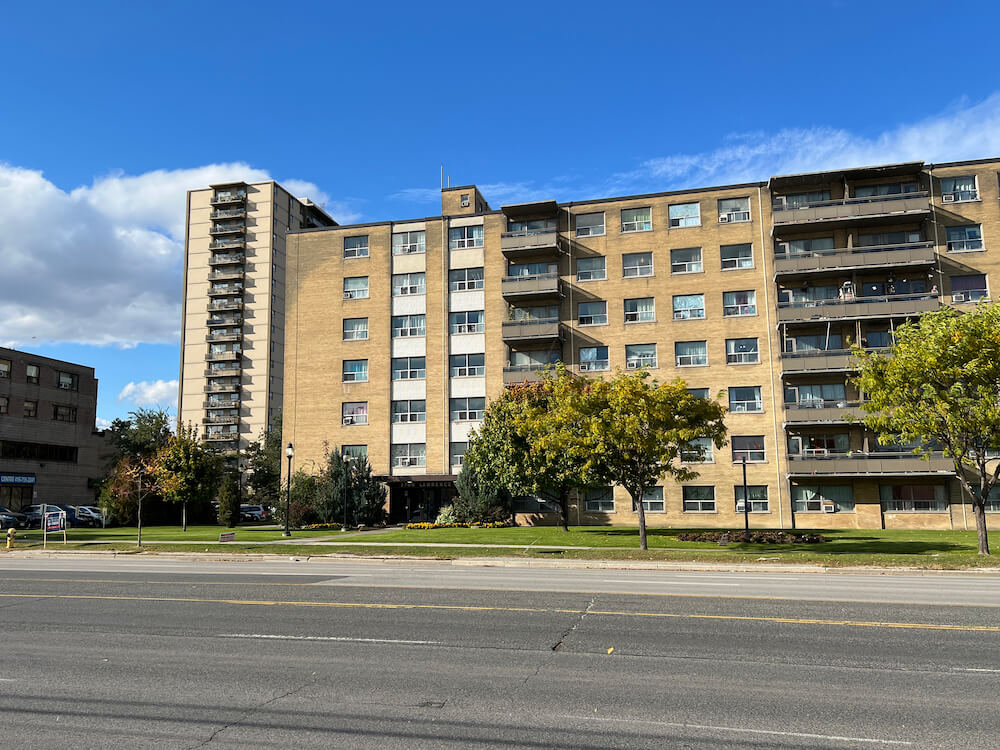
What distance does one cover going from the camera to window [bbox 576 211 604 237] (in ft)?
163

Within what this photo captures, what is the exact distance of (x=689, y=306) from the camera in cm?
4738

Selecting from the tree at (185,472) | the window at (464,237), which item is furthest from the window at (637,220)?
the tree at (185,472)

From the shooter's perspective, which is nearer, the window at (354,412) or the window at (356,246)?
the window at (354,412)

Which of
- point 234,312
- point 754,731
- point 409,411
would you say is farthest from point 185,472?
point 234,312

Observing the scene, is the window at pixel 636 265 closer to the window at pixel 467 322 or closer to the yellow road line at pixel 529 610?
the window at pixel 467 322

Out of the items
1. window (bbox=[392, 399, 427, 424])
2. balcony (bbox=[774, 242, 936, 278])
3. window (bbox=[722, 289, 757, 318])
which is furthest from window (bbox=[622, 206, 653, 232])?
window (bbox=[392, 399, 427, 424])

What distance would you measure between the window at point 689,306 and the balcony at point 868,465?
413 inches

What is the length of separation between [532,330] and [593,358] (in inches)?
169

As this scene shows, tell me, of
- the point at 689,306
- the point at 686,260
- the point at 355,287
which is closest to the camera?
the point at 689,306

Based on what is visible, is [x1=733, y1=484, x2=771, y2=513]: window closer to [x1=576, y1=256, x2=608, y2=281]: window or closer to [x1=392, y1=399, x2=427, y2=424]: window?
[x1=576, y1=256, x2=608, y2=281]: window

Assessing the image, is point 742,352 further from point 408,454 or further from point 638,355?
point 408,454

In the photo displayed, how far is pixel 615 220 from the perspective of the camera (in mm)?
49281

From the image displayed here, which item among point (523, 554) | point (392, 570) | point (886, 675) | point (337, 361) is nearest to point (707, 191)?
point (337, 361)

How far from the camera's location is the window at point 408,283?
51.9m
